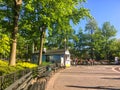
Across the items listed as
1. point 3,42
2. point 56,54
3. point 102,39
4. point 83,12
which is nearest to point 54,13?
point 3,42

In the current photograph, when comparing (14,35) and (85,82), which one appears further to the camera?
(14,35)

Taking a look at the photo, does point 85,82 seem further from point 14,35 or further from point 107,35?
point 107,35

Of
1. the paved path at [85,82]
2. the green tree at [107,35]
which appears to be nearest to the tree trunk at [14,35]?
the paved path at [85,82]

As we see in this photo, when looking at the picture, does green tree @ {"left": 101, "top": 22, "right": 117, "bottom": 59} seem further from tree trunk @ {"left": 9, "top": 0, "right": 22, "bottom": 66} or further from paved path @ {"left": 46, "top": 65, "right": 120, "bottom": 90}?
tree trunk @ {"left": 9, "top": 0, "right": 22, "bottom": 66}

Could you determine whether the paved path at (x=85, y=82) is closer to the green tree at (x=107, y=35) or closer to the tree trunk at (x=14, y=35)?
the tree trunk at (x=14, y=35)

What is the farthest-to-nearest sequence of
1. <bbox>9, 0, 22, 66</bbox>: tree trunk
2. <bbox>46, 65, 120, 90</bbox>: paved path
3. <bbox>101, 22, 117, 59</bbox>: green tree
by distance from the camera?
<bbox>101, 22, 117, 59</bbox>: green tree
<bbox>9, 0, 22, 66</bbox>: tree trunk
<bbox>46, 65, 120, 90</bbox>: paved path

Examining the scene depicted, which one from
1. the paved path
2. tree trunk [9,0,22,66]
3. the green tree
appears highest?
the green tree

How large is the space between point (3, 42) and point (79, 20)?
19.0 metres

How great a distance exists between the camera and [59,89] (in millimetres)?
20422

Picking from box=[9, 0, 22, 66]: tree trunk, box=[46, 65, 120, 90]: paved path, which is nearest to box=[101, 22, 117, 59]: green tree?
box=[46, 65, 120, 90]: paved path

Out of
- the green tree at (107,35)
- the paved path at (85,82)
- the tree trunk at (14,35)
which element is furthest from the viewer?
the green tree at (107,35)

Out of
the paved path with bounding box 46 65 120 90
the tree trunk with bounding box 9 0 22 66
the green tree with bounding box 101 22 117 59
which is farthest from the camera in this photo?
the green tree with bounding box 101 22 117 59

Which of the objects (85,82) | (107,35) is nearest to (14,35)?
(85,82)

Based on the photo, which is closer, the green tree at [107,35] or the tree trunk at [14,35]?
the tree trunk at [14,35]
